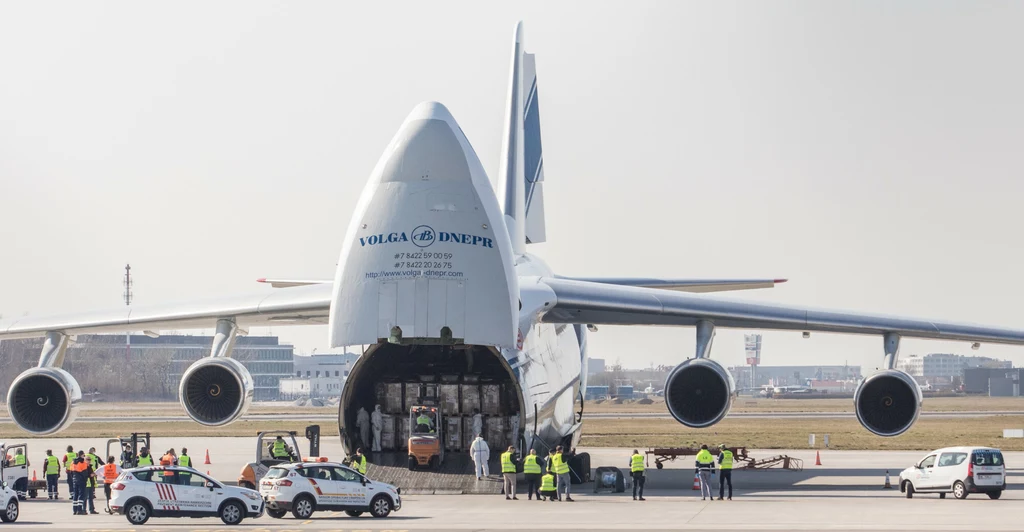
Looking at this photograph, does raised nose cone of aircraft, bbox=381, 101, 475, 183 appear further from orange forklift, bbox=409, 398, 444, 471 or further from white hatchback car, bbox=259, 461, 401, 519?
white hatchback car, bbox=259, 461, 401, 519

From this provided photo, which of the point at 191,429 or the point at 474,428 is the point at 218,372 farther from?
the point at 191,429

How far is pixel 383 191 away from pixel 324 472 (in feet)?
16.8

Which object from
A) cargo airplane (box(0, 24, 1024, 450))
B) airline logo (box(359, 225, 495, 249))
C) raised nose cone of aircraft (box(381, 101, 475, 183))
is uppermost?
raised nose cone of aircraft (box(381, 101, 475, 183))

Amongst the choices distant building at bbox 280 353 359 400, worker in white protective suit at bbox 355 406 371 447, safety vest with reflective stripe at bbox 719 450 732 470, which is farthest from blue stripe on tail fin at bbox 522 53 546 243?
distant building at bbox 280 353 359 400

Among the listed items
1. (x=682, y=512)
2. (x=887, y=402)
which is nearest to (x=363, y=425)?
(x=682, y=512)

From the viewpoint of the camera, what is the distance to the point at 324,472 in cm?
2291

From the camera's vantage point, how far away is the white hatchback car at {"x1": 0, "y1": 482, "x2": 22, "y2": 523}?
73.2ft

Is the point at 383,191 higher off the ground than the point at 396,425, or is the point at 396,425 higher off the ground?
the point at 383,191

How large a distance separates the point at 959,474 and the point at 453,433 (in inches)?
404

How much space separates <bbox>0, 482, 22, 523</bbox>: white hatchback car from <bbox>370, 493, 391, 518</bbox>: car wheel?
5.94 m

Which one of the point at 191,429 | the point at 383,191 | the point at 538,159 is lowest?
the point at 191,429

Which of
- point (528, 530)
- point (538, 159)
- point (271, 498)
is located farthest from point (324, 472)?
point (538, 159)

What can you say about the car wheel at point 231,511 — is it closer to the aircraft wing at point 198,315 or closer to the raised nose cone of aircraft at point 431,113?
the aircraft wing at point 198,315

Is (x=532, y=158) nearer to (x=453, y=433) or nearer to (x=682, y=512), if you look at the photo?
(x=453, y=433)
